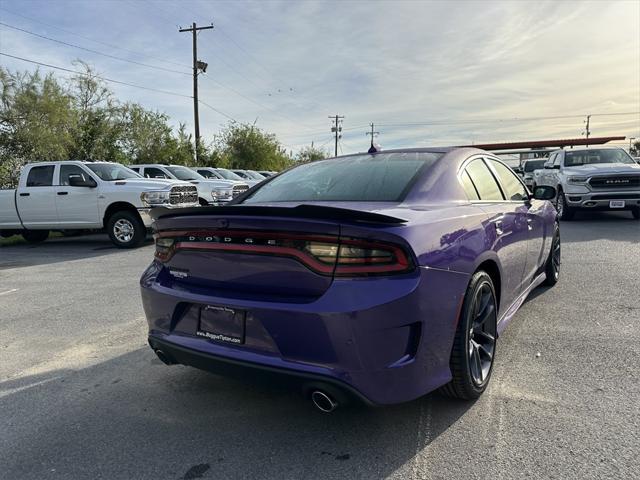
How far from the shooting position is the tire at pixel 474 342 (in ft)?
8.98

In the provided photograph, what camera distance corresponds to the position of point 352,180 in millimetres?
3439

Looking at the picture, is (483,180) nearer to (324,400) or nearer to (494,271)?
(494,271)

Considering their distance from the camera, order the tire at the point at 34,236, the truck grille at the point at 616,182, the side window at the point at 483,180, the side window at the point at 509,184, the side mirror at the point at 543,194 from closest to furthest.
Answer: the side window at the point at 483,180 → the side window at the point at 509,184 → the side mirror at the point at 543,194 → the truck grille at the point at 616,182 → the tire at the point at 34,236

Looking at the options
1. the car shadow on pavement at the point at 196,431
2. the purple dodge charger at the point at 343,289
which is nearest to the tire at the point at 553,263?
the purple dodge charger at the point at 343,289

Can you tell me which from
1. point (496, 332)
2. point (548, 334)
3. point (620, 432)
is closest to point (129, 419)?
point (496, 332)

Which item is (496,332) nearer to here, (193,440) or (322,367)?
(322,367)

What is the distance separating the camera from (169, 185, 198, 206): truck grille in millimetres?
10852

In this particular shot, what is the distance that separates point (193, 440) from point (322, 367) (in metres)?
0.94

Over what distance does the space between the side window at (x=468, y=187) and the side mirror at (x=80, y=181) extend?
940 centimetres

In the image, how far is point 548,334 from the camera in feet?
13.6

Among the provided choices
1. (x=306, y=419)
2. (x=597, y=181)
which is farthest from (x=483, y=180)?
(x=597, y=181)

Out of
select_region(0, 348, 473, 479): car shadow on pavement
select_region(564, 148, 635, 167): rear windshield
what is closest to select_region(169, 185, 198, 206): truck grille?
select_region(0, 348, 473, 479): car shadow on pavement

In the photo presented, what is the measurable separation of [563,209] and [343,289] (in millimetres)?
11909

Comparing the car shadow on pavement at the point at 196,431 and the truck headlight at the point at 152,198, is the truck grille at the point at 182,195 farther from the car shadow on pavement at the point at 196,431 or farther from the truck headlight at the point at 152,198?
the car shadow on pavement at the point at 196,431
